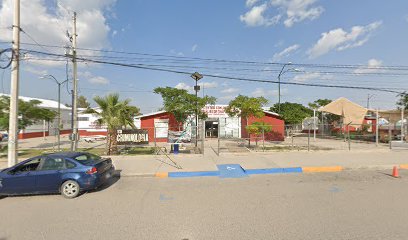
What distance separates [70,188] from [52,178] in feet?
1.96

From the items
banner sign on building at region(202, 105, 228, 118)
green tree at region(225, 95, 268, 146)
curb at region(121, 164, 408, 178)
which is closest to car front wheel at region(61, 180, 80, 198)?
curb at region(121, 164, 408, 178)

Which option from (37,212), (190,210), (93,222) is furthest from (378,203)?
(37,212)

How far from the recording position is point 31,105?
15859 millimetres

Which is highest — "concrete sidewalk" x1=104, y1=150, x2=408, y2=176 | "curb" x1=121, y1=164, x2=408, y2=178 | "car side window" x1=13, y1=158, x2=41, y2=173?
"car side window" x1=13, y1=158, x2=41, y2=173

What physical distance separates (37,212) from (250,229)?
5.05 m

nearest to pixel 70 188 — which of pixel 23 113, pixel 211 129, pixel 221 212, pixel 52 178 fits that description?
pixel 52 178

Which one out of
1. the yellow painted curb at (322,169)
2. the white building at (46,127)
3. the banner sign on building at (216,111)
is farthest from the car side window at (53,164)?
the banner sign on building at (216,111)

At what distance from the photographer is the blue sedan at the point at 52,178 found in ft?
22.8

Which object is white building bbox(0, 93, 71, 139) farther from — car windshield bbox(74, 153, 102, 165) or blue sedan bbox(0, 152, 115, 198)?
car windshield bbox(74, 153, 102, 165)

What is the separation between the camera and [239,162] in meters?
11.9

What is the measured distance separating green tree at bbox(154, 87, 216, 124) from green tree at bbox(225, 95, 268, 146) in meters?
3.65

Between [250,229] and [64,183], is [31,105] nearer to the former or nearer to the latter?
[64,183]

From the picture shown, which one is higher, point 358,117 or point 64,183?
point 358,117

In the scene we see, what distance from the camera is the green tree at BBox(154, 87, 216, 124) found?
806 inches
